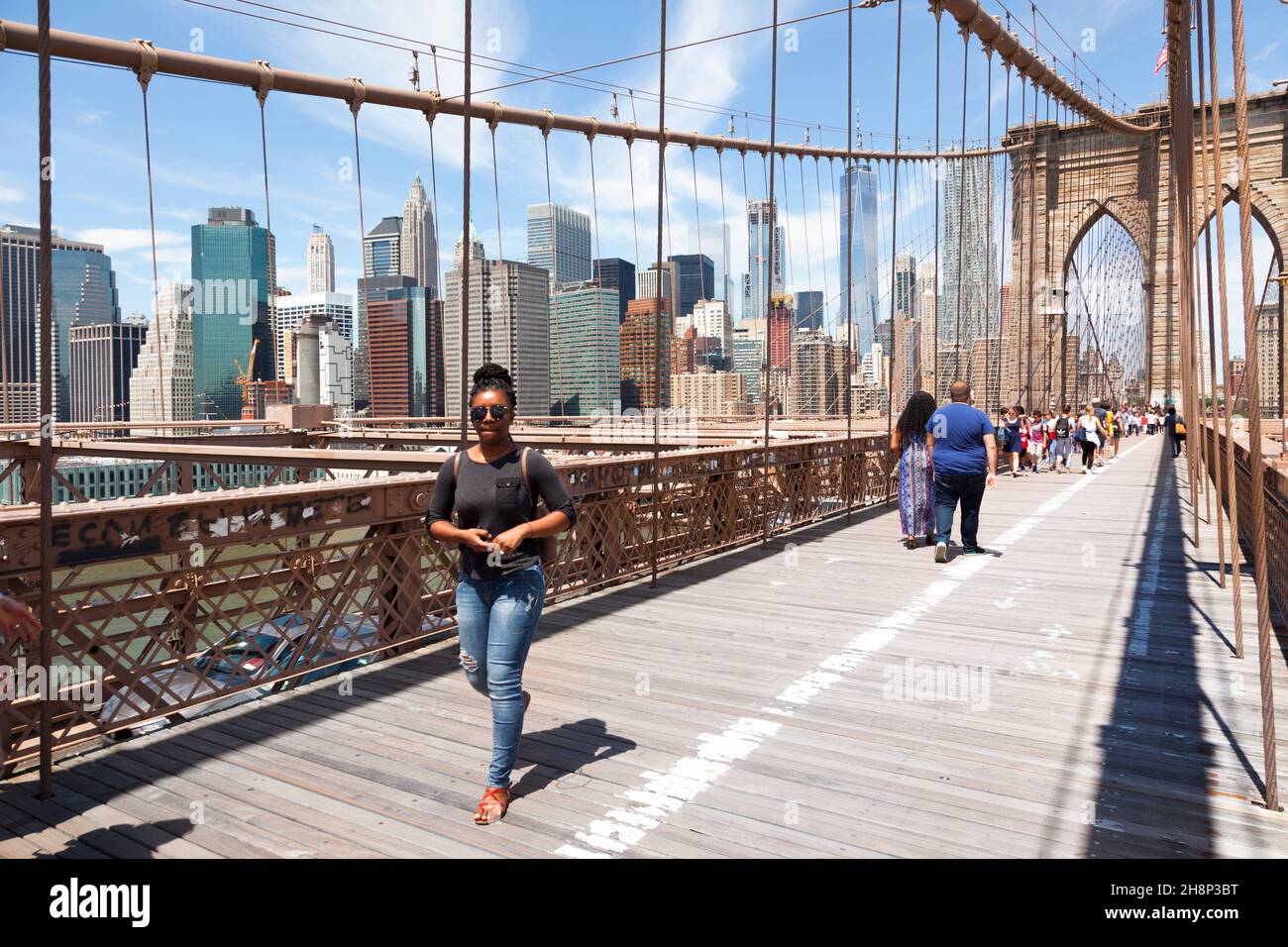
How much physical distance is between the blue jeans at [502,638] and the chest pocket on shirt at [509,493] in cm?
24

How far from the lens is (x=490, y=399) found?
329cm

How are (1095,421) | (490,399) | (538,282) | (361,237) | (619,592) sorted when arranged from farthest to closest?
(538,282) < (1095,421) < (361,237) < (619,592) < (490,399)

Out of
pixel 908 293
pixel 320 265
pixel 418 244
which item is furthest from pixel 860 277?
pixel 320 265

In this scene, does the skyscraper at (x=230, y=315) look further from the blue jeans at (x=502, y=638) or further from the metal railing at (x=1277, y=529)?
the blue jeans at (x=502, y=638)

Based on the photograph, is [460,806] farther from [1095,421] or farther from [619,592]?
[1095,421]

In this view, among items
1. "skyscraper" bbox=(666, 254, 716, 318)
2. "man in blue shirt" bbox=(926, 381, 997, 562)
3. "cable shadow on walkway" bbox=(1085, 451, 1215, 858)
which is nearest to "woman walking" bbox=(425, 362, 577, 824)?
"cable shadow on walkway" bbox=(1085, 451, 1215, 858)

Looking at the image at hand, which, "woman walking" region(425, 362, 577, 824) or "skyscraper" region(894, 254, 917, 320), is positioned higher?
"skyscraper" region(894, 254, 917, 320)

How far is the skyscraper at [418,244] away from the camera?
3699cm

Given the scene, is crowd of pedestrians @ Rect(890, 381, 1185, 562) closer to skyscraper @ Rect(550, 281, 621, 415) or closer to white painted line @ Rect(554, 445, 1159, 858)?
white painted line @ Rect(554, 445, 1159, 858)

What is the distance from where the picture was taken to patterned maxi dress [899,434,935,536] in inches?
371

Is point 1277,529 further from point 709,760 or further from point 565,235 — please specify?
point 565,235

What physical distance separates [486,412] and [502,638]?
2.62 ft
